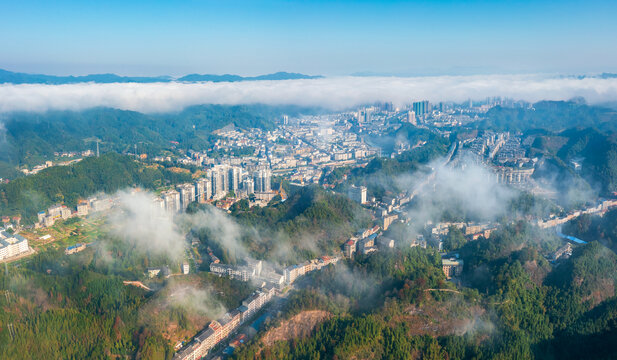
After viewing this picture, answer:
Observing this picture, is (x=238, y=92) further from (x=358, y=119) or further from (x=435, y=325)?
(x=435, y=325)

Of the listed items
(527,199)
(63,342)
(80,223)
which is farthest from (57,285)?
(527,199)

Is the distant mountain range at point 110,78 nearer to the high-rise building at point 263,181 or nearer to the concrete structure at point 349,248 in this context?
the high-rise building at point 263,181

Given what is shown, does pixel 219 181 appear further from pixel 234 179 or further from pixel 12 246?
pixel 12 246

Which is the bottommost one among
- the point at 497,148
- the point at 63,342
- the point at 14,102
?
the point at 63,342

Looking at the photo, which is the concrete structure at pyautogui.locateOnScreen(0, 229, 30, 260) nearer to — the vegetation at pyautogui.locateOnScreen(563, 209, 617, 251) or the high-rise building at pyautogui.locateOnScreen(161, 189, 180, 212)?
the high-rise building at pyautogui.locateOnScreen(161, 189, 180, 212)

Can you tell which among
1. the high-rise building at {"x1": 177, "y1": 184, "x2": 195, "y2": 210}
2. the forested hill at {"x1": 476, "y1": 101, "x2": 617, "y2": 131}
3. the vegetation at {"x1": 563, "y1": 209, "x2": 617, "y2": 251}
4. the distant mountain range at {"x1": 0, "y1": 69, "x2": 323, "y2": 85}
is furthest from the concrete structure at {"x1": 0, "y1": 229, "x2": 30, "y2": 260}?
the distant mountain range at {"x1": 0, "y1": 69, "x2": 323, "y2": 85}

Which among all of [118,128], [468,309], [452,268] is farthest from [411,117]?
[468,309]

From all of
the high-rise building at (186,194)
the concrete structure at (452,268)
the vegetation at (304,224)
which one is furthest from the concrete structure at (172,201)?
the concrete structure at (452,268)

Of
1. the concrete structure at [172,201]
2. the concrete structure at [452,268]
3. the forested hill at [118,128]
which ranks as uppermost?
the forested hill at [118,128]
